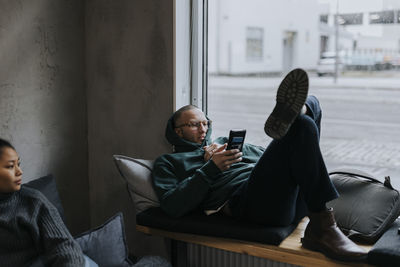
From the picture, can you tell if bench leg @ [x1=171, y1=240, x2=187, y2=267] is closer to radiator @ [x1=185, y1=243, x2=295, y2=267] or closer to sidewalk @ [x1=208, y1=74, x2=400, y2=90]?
radiator @ [x1=185, y1=243, x2=295, y2=267]

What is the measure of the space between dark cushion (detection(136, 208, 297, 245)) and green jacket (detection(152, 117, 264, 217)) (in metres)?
0.04

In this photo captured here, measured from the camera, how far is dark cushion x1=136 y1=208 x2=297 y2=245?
2.04m

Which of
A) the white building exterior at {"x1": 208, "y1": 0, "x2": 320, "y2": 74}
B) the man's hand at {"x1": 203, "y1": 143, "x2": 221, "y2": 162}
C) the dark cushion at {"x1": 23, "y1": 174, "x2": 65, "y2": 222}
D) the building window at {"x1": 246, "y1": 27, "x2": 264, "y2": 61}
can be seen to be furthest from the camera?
the building window at {"x1": 246, "y1": 27, "x2": 264, "y2": 61}

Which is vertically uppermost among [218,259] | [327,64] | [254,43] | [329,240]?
[254,43]

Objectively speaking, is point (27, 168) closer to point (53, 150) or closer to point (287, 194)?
point (53, 150)

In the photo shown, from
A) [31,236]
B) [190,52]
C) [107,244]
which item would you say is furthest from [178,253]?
[190,52]

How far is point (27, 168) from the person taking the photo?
8.80ft

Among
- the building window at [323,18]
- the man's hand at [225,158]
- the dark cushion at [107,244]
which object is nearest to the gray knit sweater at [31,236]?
the dark cushion at [107,244]

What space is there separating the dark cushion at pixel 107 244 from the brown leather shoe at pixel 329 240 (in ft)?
2.68

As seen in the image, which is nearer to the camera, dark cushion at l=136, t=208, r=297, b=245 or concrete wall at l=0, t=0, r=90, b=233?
dark cushion at l=136, t=208, r=297, b=245

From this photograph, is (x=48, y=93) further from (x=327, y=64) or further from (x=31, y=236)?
(x=327, y=64)

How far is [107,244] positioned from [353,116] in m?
1.42

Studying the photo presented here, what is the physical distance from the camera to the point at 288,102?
187 cm

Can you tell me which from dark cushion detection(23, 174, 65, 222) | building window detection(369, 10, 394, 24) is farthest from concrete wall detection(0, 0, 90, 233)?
building window detection(369, 10, 394, 24)
